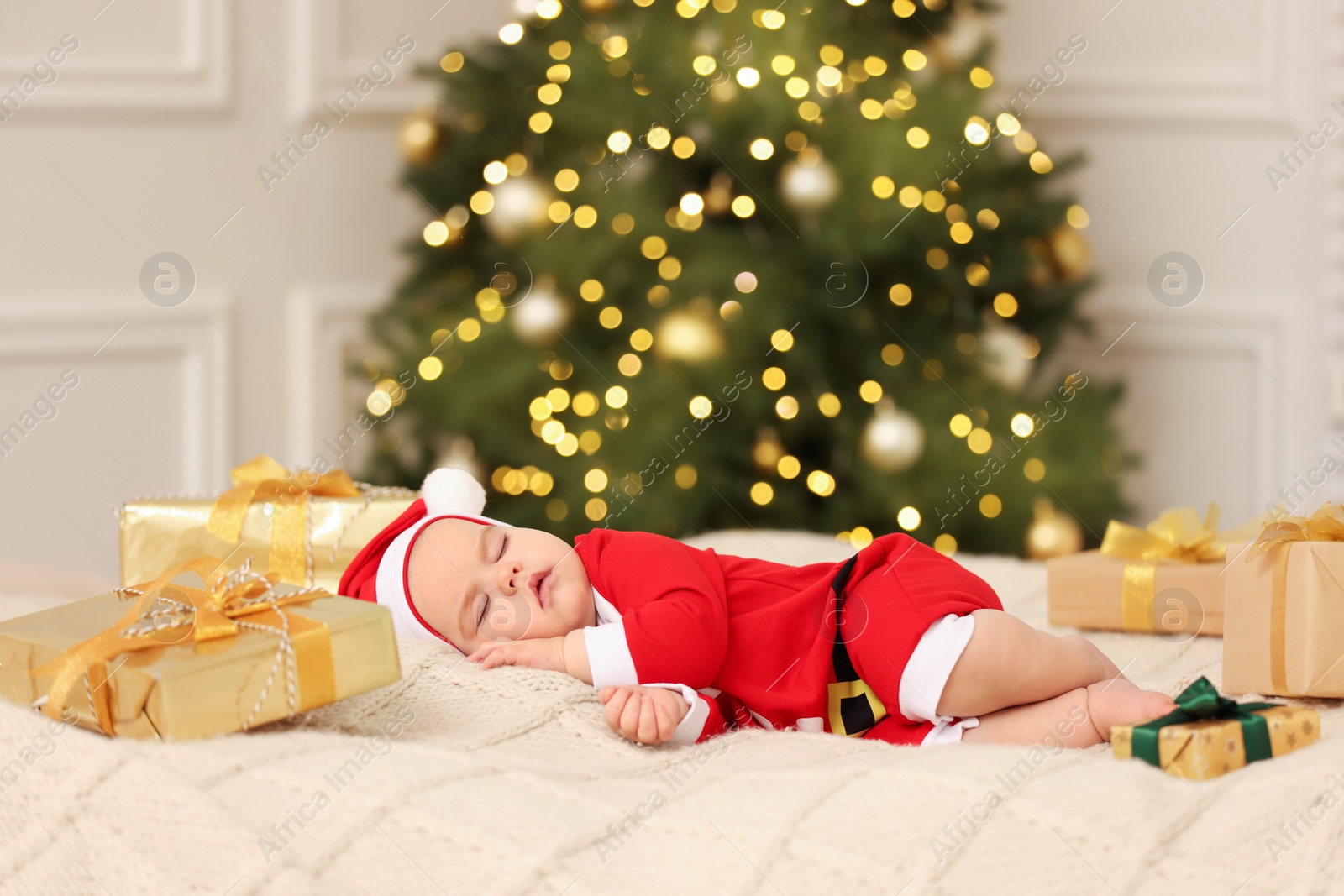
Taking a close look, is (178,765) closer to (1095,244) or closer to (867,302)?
(867,302)

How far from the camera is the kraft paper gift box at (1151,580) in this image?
1.56 m

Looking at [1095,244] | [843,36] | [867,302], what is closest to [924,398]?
[867,302]

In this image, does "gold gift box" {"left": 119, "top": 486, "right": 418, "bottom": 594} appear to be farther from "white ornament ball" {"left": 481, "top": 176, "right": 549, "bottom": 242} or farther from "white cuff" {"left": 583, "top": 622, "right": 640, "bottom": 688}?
"white ornament ball" {"left": 481, "top": 176, "right": 549, "bottom": 242}

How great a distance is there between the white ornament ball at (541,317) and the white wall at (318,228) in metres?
0.80

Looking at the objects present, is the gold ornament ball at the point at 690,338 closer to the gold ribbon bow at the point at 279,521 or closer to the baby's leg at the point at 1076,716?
the gold ribbon bow at the point at 279,521

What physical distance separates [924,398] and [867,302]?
239mm

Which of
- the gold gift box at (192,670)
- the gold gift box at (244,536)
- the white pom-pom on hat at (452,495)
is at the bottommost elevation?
the gold gift box at (192,670)

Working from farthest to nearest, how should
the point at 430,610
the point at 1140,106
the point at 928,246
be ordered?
1. the point at 1140,106
2. the point at 928,246
3. the point at 430,610

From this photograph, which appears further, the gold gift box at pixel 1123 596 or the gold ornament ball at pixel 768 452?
the gold ornament ball at pixel 768 452

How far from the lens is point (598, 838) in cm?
89

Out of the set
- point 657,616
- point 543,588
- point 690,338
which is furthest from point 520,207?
point 657,616

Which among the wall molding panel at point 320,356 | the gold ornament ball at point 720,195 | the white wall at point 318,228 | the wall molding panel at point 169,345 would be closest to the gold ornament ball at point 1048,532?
the white wall at point 318,228

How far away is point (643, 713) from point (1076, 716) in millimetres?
454

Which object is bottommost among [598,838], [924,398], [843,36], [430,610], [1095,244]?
[598,838]
